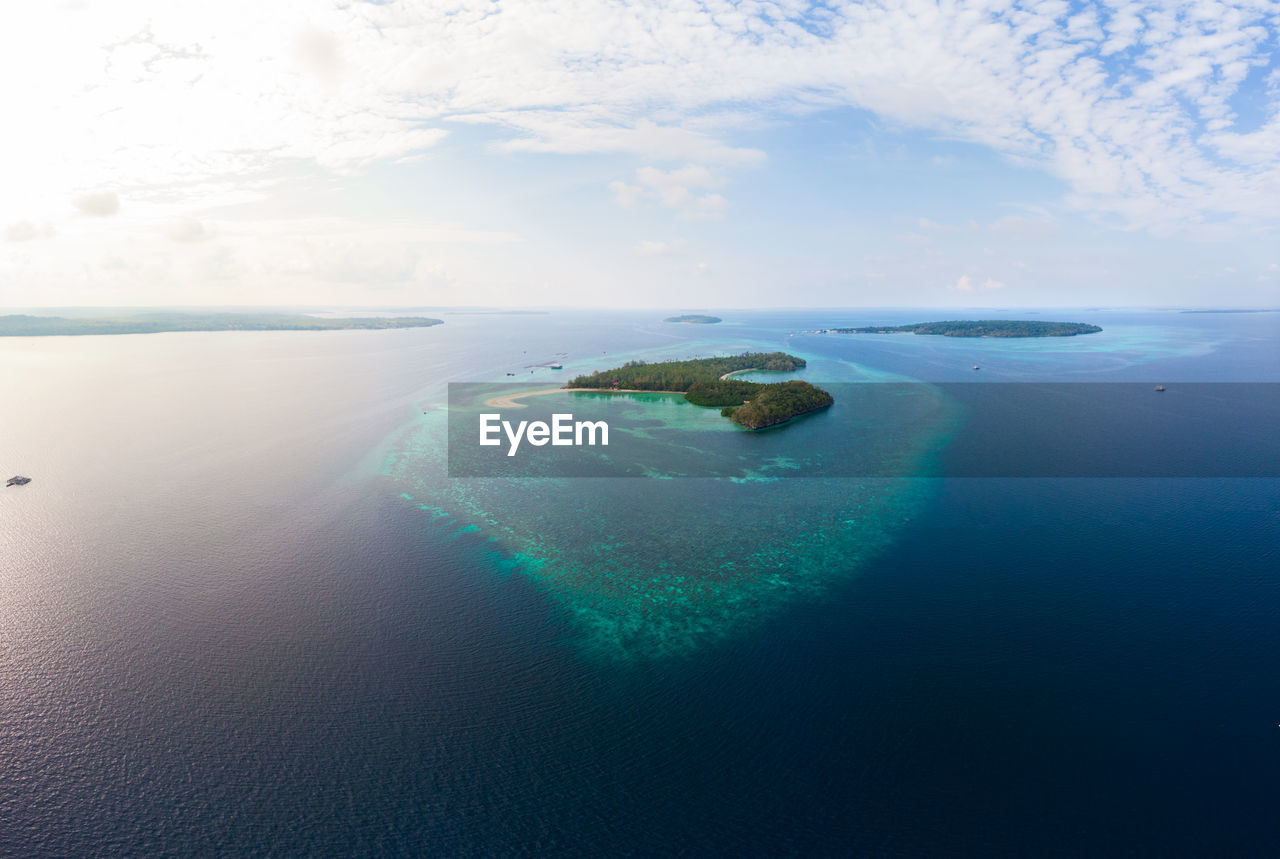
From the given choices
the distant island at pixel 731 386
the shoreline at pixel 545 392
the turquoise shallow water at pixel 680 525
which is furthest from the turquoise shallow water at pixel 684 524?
the shoreline at pixel 545 392

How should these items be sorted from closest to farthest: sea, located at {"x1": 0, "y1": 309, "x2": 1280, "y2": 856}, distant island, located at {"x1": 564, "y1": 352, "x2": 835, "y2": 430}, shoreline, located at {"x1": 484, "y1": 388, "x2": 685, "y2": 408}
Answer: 1. sea, located at {"x1": 0, "y1": 309, "x2": 1280, "y2": 856}
2. distant island, located at {"x1": 564, "y1": 352, "x2": 835, "y2": 430}
3. shoreline, located at {"x1": 484, "y1": 388, "x2": 685, "y2": 408}

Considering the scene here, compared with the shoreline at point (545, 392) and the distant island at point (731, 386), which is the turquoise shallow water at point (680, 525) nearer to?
the distant island at point (731, 386)

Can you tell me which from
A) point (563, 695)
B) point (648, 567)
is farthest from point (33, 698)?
point (648, 567)

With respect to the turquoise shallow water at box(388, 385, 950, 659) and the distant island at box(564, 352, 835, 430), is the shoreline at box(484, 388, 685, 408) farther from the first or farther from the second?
the turquoise shallow water at box(388, 385, 950, 659)

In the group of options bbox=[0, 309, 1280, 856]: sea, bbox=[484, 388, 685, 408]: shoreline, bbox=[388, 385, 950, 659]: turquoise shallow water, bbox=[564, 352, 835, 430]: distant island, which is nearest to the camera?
bbox=[0, 309, 1280, 856]: sea

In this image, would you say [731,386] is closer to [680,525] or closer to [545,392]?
[545,392]

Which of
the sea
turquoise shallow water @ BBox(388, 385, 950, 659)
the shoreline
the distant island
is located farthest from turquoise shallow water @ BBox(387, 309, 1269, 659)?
the shoreline

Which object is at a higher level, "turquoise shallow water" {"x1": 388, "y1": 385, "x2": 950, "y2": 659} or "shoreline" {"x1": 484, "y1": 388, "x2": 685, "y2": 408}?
"shoreline" {"x1": 484, "y1": 388, "x2": 685, "y2": 408}

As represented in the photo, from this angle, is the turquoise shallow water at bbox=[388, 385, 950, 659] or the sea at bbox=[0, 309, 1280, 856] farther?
the turquoise shallow water at bbox=[388, 385, 950, 659]

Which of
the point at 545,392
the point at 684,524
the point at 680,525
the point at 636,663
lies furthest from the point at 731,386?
the point at 636,663
